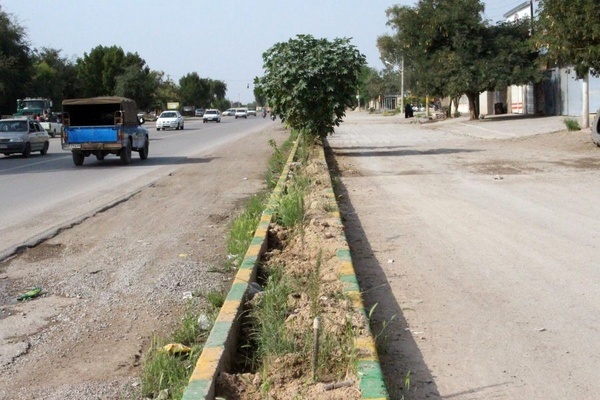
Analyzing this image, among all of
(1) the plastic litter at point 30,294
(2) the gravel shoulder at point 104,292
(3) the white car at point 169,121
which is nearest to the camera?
(2) the gravel shoulder at point 104,292

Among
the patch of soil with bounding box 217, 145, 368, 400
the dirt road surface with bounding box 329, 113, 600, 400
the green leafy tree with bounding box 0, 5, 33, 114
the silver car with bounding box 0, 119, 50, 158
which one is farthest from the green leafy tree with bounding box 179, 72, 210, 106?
the patch of soil with bounding box 217, 145, 368, 400

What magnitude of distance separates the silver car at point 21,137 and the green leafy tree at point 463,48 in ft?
83.6

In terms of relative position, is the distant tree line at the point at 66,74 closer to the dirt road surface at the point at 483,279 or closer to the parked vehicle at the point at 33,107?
the parked vehicle at the point at 33,107

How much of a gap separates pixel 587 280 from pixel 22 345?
4993 mm

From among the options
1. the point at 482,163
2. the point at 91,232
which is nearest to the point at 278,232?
the point at 91,232

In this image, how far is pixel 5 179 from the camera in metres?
20.7

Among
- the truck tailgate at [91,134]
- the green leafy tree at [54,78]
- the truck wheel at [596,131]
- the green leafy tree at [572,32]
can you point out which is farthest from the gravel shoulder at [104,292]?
the green leafy tree at [54,78]

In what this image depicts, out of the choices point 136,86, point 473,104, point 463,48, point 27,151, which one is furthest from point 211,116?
point 27,151

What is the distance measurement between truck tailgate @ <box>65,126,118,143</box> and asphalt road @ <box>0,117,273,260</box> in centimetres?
86

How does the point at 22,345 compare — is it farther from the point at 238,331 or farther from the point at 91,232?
the point at 91,232

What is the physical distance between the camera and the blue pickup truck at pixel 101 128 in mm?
24188

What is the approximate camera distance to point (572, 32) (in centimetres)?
2253

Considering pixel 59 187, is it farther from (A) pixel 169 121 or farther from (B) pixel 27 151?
(A) pixel 169 121

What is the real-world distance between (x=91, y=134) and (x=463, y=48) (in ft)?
97.2
